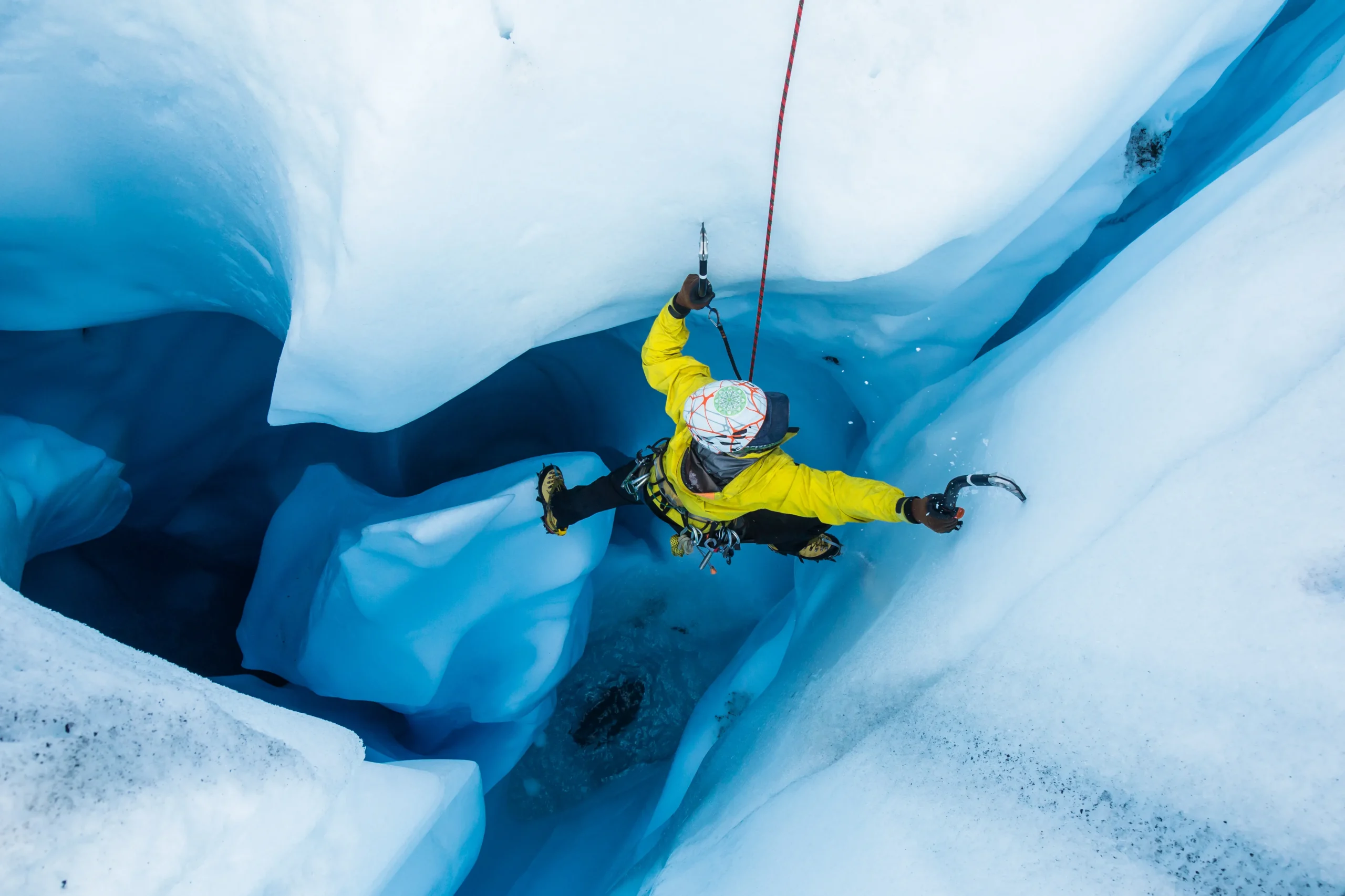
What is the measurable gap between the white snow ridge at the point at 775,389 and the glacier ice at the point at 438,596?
0.07ft

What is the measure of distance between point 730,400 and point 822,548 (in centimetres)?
83

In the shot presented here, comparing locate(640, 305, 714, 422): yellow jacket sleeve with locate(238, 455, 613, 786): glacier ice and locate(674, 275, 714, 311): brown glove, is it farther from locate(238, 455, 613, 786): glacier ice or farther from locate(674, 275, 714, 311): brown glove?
locate(238, 455, 613, 786): glacier ice

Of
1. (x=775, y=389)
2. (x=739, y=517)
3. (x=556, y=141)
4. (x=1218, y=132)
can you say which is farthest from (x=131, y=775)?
(x=1218, y=132)

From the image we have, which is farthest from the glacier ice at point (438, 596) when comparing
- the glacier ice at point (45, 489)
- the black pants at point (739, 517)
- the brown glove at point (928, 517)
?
the brown glove at point (928, 517)

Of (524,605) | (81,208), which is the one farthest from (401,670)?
(81,208)

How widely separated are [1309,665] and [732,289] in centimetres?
160

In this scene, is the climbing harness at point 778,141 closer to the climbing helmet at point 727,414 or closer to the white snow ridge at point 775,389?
the white snow ridge at point 775,389

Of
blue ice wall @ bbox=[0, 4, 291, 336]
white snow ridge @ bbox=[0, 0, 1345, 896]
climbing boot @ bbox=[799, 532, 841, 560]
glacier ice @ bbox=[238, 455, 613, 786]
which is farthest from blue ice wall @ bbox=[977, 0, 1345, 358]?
blue ice wall @ bbox=[0, 4, 291, 336]

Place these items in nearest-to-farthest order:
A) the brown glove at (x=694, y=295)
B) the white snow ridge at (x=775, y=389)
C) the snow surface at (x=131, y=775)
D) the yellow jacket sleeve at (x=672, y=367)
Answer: the snow surface at (x=131, y=775) → the white snow ridge at (x=775, y=389) → the brown glove at (x=694, y=295) → the yellow jacket sleeve at (x=672, y=367)

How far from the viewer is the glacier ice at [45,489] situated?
7.37ft

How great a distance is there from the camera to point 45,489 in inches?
95.8

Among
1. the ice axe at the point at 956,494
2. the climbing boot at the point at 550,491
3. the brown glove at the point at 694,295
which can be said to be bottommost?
the climbing boot at the point at 550,491

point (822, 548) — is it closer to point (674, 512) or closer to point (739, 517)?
point (739, 517)

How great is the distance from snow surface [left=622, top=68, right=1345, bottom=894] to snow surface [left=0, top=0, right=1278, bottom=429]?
0.40 metres
